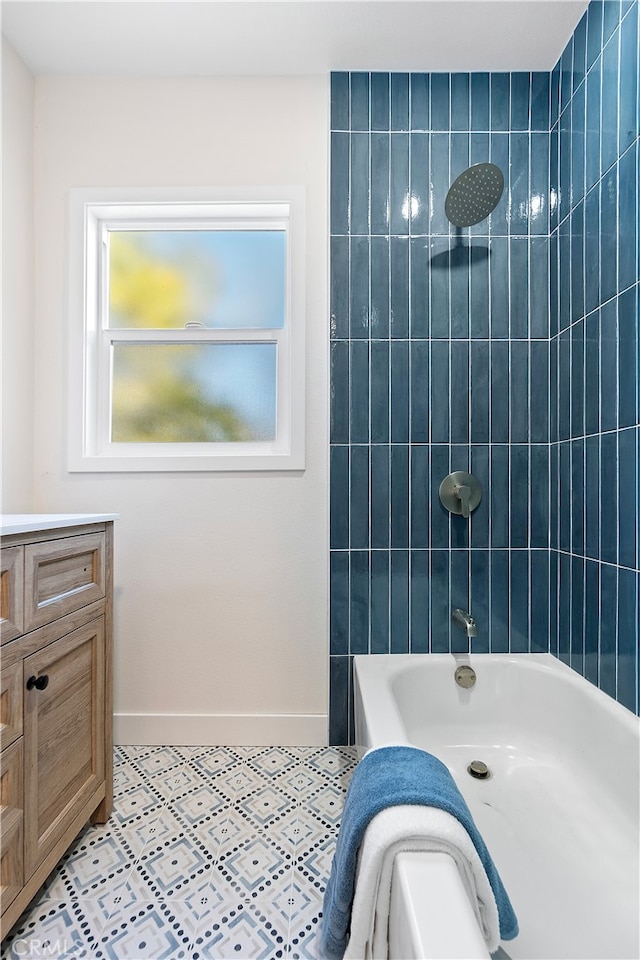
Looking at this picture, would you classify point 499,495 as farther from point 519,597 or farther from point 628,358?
point 628,358

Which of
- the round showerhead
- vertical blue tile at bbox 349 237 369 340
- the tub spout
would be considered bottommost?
the tub spout

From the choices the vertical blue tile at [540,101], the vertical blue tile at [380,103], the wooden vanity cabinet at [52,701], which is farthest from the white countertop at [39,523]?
the vertical blue tile at [540,101]

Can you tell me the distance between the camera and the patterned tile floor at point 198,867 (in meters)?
1.03

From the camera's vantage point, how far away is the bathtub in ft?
2.50

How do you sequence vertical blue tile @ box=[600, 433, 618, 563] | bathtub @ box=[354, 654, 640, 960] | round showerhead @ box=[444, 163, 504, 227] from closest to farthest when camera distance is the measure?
1. bathtub @ box=[354, 654, 640, 960]
2. vertical blue tile @ box=[600, 433, 618, 563]
3. round showerhead @ box=[444, 163, 504, 227]

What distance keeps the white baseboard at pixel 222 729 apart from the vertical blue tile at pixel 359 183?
1787 mm

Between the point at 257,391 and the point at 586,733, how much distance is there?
1549 mm

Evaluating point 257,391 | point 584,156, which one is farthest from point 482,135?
point 257,391

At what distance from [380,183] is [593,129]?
2.20 feet

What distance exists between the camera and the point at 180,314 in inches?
74.8

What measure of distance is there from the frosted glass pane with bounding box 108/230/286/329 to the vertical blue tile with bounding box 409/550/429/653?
1.03 m

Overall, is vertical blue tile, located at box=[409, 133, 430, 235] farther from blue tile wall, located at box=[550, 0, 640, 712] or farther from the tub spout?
the tub spout

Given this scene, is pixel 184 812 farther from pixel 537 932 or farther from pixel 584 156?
pixel 584 156


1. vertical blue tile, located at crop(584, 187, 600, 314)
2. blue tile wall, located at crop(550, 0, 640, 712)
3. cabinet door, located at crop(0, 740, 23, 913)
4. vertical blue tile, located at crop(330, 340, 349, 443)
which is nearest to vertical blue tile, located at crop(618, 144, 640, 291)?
blue tile wall, located at crop(550, 0, 640, 712)
